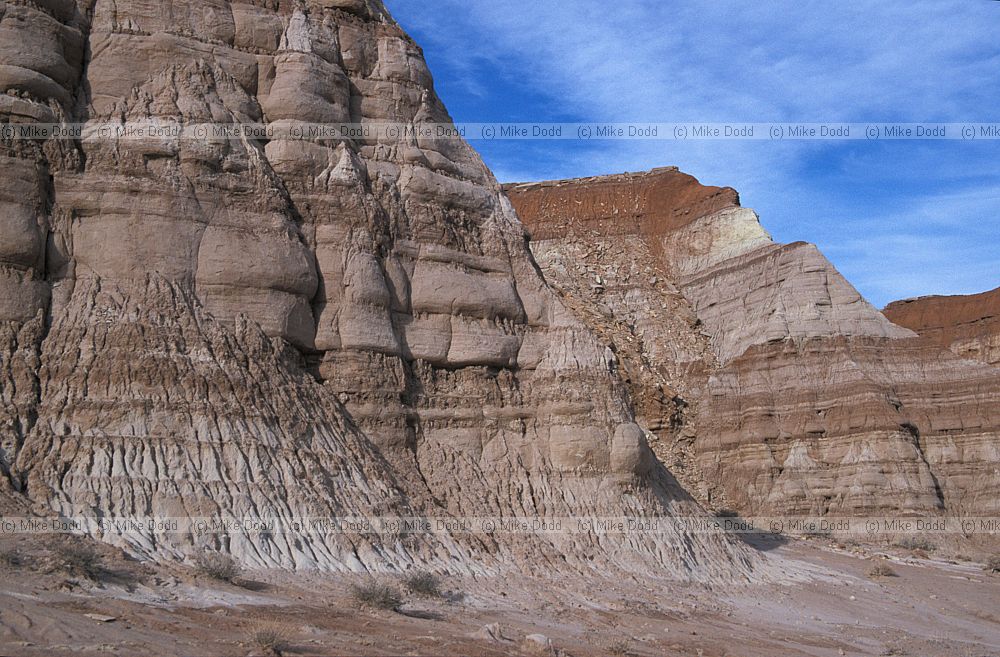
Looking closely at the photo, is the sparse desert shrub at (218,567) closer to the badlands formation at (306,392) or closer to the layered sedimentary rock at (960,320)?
the badlands formation at (306,392)

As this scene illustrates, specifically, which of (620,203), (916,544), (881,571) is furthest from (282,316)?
(620,203)

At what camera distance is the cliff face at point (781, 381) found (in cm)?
4938

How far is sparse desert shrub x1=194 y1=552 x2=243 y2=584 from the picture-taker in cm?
1655

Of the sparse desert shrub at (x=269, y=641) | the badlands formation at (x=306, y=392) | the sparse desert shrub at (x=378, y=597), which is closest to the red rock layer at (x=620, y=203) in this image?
the badlands formation at (x=306, y=392)

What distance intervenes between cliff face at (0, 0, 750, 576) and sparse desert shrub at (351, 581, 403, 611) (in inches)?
75.4

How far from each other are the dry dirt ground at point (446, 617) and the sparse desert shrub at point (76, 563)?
0.06ft

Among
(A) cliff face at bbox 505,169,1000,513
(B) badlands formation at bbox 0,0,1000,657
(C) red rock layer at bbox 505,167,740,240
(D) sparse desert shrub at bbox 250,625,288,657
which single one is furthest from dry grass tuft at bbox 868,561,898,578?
(C) red rock layer at bbox 505,167,740,240

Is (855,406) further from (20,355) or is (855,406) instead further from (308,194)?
(20,355)

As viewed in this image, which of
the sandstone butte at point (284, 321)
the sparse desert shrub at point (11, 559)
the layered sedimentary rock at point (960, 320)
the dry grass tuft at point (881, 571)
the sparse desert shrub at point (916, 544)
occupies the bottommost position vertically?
the dry grass tuft at point (881, 571)

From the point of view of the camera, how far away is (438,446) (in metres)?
24.4

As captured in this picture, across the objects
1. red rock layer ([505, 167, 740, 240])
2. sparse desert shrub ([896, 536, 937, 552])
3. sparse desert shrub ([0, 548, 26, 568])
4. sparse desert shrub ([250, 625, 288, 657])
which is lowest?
sparse desert shrub ([896, 536, 937, 552])

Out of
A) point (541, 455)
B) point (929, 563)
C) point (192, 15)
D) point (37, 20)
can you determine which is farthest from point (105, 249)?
point (929, 563)

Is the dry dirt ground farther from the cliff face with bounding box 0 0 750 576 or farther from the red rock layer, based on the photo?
the red rock layer

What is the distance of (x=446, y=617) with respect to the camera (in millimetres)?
17703
